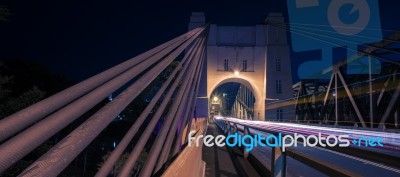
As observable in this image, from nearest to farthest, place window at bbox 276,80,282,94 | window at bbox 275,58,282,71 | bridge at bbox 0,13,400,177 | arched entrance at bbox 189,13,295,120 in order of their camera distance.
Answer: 1. bridge at bbox 0,13,400,177
2. window at bbox 276,80,282,94
3. arched entrance at bbox 189,13,295,120
4. window at bbox 275,58,282,71

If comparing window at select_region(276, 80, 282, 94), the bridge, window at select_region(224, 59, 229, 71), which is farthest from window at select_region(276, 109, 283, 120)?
the bridge

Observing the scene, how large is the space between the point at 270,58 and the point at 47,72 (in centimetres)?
2762

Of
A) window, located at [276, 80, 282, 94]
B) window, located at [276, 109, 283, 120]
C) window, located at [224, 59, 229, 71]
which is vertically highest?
window, located at [224, 59, 229, 71]

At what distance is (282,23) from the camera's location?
4219 cm

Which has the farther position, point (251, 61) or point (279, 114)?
point (251, 61)

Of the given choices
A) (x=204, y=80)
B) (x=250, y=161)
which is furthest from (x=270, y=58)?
(x=250, y=161)

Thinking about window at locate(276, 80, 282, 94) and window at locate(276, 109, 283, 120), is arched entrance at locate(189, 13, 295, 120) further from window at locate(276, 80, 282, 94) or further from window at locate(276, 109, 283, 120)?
window at locate(276, 109, 283, 120)

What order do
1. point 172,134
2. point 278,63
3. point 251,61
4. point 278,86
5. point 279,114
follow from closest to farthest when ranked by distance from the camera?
point 172,134 < point 279,114 < point 278,86 < point 278,63 < point 251,61

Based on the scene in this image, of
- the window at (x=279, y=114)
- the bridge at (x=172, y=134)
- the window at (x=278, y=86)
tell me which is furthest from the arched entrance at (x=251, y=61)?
the bridge at (x=172, y=134)

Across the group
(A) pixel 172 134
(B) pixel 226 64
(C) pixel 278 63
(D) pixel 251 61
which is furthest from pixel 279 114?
(A) pixel 172 134

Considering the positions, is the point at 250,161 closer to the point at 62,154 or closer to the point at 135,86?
the point at 135,86

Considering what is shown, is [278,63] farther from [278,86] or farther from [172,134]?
[172,134]

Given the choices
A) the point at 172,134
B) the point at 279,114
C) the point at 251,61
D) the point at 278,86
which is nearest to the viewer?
the point at 172,134

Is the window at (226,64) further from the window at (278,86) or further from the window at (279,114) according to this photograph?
the window at (279,114)
